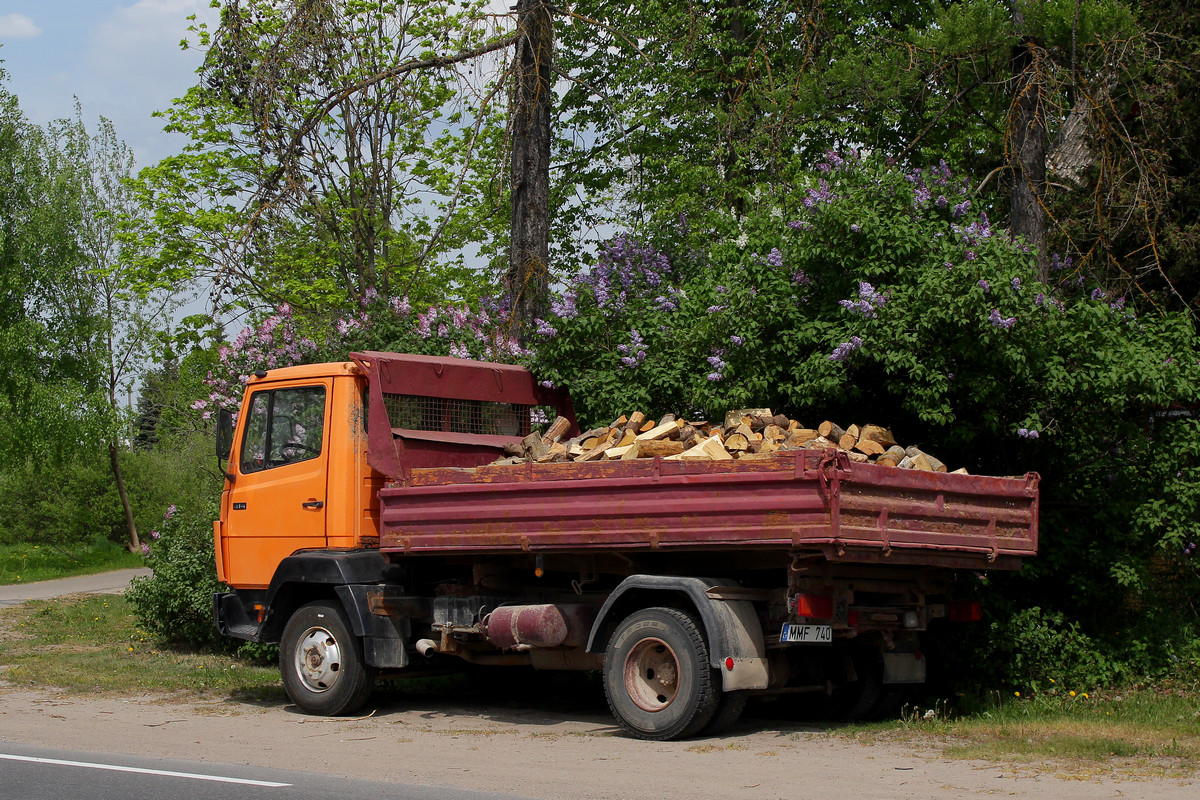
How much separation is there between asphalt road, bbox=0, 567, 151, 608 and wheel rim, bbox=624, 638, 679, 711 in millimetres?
15817

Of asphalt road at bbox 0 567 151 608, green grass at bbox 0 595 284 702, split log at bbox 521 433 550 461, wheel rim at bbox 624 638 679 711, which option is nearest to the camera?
wheel rim at bbox 624 638 679 711

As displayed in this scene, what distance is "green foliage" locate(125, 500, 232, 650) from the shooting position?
14195mm

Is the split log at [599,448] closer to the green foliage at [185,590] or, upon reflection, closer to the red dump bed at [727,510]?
the red dump bed at [727,510]

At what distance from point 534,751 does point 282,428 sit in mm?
3818

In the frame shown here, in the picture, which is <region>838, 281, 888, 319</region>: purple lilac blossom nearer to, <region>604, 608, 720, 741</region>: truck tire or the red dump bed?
the red dump bed

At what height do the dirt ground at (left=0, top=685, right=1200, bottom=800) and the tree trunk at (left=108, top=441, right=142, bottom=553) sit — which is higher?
the tree trunk at (left=108, top=441, right=142, bottom=553)

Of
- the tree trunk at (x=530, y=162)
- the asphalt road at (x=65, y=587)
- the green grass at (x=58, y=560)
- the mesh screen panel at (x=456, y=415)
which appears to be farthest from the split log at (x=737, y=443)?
the green grass at (x=58, y=560)

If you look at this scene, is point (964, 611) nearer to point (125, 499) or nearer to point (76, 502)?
point (125, 499)

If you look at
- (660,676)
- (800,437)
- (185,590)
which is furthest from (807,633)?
(185,590)

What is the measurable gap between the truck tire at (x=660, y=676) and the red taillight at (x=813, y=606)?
26.6 inches

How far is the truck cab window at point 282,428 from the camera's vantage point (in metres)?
9.92

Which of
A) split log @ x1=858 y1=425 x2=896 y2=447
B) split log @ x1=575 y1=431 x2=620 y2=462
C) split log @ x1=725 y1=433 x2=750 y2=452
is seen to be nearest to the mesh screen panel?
split log @ x1=575 y1=431 x2=620 y2=462

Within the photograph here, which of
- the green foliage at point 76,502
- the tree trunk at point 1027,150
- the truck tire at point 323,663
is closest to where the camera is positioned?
the truck tire at point 323,663

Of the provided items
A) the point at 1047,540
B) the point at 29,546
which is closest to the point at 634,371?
the point at 1047,540
